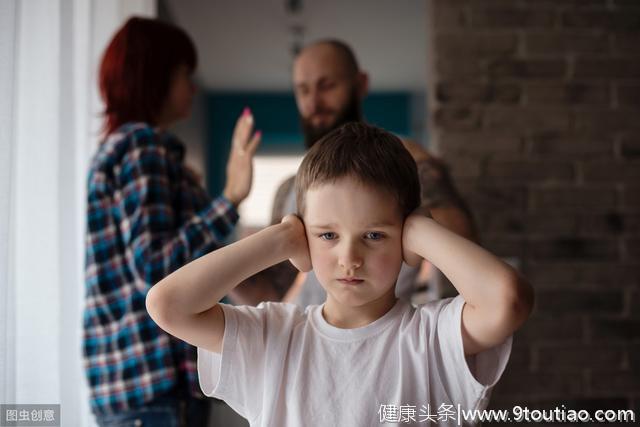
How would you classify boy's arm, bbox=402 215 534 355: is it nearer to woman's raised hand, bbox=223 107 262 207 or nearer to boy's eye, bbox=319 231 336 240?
boy's eye, bbox=319 231 336 240

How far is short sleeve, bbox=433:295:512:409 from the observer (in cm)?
73

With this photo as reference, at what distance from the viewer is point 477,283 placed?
70 cm

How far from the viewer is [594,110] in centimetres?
196

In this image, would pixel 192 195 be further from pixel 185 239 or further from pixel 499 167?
pixel 499 167

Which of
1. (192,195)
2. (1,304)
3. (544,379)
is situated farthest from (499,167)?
(1,304)

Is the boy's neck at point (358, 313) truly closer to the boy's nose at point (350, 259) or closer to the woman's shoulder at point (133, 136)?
the boy's nose at point (350, 259)

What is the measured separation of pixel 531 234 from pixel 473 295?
1.33 metres

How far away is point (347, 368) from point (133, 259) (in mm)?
501

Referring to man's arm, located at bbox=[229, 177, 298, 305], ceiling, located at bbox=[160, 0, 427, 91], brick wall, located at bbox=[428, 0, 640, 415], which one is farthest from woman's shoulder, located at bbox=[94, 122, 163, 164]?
ceiling, located at bbox=[160, 0, 427, 91]

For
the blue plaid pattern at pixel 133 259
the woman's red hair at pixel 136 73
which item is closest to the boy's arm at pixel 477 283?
the blue plaid pattern at pixel 133 259

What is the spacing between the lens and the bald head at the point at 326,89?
134 centimetres

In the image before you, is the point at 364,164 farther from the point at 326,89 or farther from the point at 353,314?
the point at 326,89

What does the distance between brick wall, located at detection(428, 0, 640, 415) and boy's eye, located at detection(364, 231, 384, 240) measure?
1.25 metres

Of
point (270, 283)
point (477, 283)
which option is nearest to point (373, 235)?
point (477, 283)
